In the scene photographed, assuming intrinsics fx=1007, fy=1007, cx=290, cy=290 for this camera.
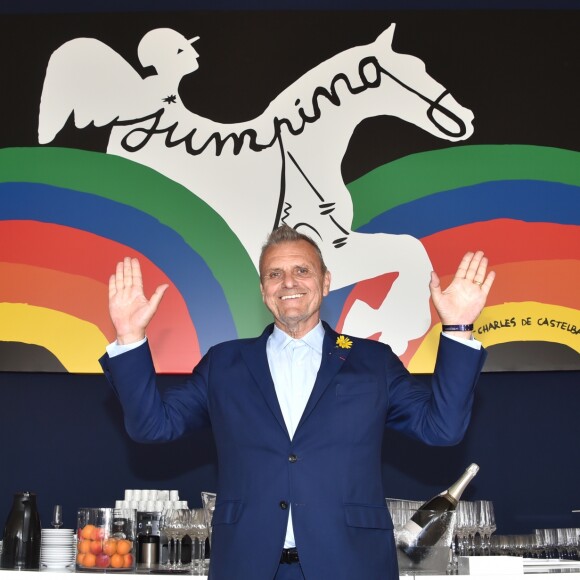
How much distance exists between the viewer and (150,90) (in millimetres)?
4320

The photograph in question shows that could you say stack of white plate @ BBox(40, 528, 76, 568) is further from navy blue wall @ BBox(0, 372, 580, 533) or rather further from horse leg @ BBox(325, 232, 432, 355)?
horse leg @ BBox(325, 232, 432, 355)

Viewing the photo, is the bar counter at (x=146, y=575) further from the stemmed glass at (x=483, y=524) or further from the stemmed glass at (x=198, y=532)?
the stemmed glass at (x=483, y=524)

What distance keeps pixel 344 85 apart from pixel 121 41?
0.99 m

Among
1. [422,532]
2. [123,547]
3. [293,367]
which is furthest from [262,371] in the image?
[123,547]

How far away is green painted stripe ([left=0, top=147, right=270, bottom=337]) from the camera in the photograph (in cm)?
412

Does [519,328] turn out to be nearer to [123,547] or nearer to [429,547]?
[429,547]

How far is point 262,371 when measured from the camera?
241 cm

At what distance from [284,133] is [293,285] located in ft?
5.98

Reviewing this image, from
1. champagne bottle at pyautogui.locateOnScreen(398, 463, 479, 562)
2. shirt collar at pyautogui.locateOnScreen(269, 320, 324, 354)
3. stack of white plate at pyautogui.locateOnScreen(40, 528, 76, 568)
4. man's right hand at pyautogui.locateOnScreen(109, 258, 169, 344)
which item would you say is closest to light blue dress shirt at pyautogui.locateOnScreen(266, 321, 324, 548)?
shirt collar at pyautogui.locateOnScreen(269, 320, 324, 354)

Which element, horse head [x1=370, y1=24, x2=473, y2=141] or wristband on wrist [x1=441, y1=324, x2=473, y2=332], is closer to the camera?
wristband on wrist [x1=441, y1=324, x2=473, y2=332]

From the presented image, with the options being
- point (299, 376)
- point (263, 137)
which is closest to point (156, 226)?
point (263, 137)

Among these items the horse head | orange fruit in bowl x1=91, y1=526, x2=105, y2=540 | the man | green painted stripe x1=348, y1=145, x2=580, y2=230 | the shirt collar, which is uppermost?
the horse head

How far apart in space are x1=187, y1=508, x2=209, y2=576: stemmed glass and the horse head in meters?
1.90

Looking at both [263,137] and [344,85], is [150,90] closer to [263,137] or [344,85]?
[263,137]
